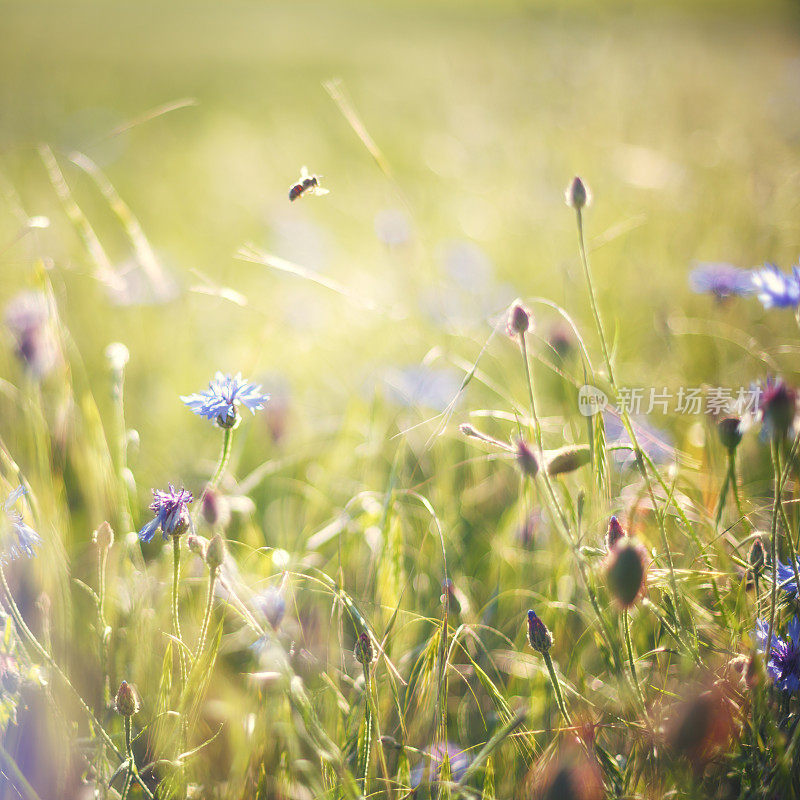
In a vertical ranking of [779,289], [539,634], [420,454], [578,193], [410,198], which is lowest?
[420,454]

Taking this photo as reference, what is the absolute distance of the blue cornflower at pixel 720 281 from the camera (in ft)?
3.66

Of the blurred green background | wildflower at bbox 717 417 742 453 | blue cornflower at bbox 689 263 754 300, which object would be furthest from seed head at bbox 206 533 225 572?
blue cornflower at bbox 689 263 754 300

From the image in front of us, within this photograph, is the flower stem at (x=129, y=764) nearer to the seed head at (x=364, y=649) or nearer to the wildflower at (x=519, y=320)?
the seed head at (x=364, y=649)

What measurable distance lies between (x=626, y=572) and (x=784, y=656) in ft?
0.78

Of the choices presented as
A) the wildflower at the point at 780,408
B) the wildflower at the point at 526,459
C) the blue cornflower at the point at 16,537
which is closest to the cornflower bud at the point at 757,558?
the wildflower at the point at 780,408

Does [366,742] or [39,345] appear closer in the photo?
[366,742]

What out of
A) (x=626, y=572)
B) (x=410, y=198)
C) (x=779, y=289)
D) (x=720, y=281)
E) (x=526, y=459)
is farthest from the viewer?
(x=410, y=198)

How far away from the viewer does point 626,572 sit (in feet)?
1.82

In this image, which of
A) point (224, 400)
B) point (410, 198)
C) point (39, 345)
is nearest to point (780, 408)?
point (224, 400)

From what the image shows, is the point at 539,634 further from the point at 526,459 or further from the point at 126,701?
the point at 126,701

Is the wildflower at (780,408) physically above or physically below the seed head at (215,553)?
above

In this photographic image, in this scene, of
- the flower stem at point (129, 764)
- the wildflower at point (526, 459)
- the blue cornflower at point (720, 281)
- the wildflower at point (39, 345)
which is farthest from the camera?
the blue cornflower at point (720, 281)

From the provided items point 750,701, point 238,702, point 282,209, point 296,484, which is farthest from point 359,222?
point 750,701

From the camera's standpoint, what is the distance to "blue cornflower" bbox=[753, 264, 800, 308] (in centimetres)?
78
